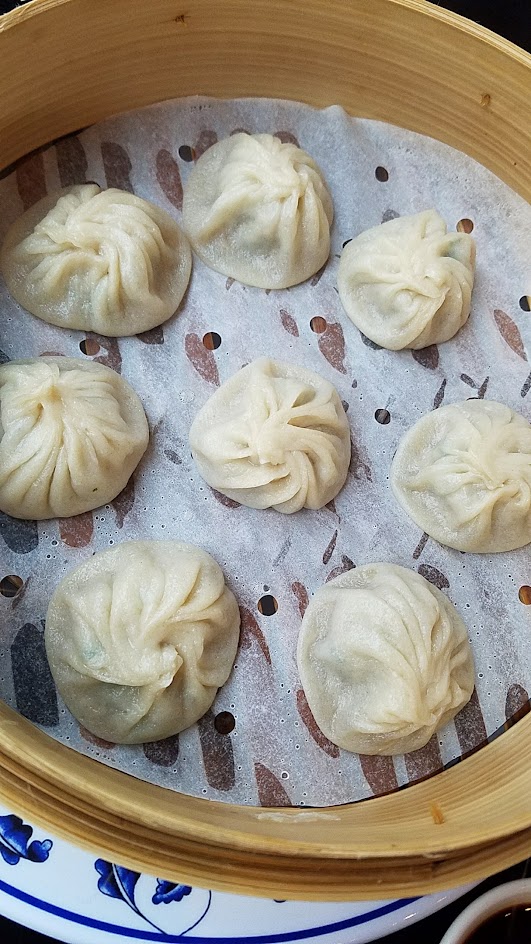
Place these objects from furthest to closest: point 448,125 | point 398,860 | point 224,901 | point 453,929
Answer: point 448,125 < point 453,929 < point 224,901 < point 398,860

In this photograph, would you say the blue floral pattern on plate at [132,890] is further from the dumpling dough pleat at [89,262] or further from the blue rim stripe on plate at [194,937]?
the dumpling dough pleat at [89,262]

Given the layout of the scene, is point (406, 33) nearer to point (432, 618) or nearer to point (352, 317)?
point (352, 317)

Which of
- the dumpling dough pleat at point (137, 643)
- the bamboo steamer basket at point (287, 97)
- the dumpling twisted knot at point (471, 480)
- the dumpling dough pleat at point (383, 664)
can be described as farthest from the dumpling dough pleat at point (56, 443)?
the dumpling twisted knot at point (471, 480)

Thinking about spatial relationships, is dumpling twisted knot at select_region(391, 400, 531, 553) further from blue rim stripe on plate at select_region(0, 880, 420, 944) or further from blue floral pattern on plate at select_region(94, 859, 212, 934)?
blue floral pattern on plate at select_region(94, 859, 212, 934)

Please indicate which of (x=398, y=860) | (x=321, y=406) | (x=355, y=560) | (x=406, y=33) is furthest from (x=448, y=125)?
(x=398, y=860)

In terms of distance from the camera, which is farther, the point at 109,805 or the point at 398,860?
the point at 398,860

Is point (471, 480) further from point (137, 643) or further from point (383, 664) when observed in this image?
point (137, 643)
